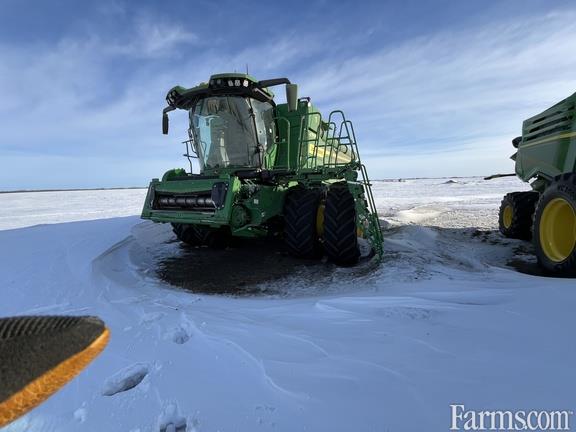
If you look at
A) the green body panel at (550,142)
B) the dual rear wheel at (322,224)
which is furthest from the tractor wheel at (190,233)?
the green body panel at (550,142)

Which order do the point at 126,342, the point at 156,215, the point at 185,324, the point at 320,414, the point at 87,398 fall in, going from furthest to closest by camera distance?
the point at 156,215 < the point at 185,324 < the point at 126,342 < the point at 87,398 < the point at 320,414

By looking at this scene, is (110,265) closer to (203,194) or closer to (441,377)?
(203,194)

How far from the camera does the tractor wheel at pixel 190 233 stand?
698cm

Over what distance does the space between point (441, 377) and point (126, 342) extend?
217 centimetres

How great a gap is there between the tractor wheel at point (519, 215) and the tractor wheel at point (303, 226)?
4674 millimetres

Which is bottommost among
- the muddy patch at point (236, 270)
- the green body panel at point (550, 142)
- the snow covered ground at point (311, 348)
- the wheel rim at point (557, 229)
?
the muddy patch at point (236, 270)

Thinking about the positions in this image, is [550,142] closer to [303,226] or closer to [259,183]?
[303,226]

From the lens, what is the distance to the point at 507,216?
7.84 meters

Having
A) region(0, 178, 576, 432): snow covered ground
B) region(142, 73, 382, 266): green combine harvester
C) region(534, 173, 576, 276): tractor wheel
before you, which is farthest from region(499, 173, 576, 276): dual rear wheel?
region(142, 73, 382, 266): green combine harvester

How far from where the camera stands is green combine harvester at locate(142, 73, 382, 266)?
5164 millimetres

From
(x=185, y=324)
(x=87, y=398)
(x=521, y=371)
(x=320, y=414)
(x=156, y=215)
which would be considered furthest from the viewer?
(x=156, y=215)

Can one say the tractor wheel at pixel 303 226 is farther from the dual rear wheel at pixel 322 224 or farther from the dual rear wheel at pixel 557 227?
the dual rear wheel at pixel 557 227

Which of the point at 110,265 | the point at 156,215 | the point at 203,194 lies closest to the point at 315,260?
the point at 203,194

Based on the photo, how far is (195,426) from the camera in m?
1.69
